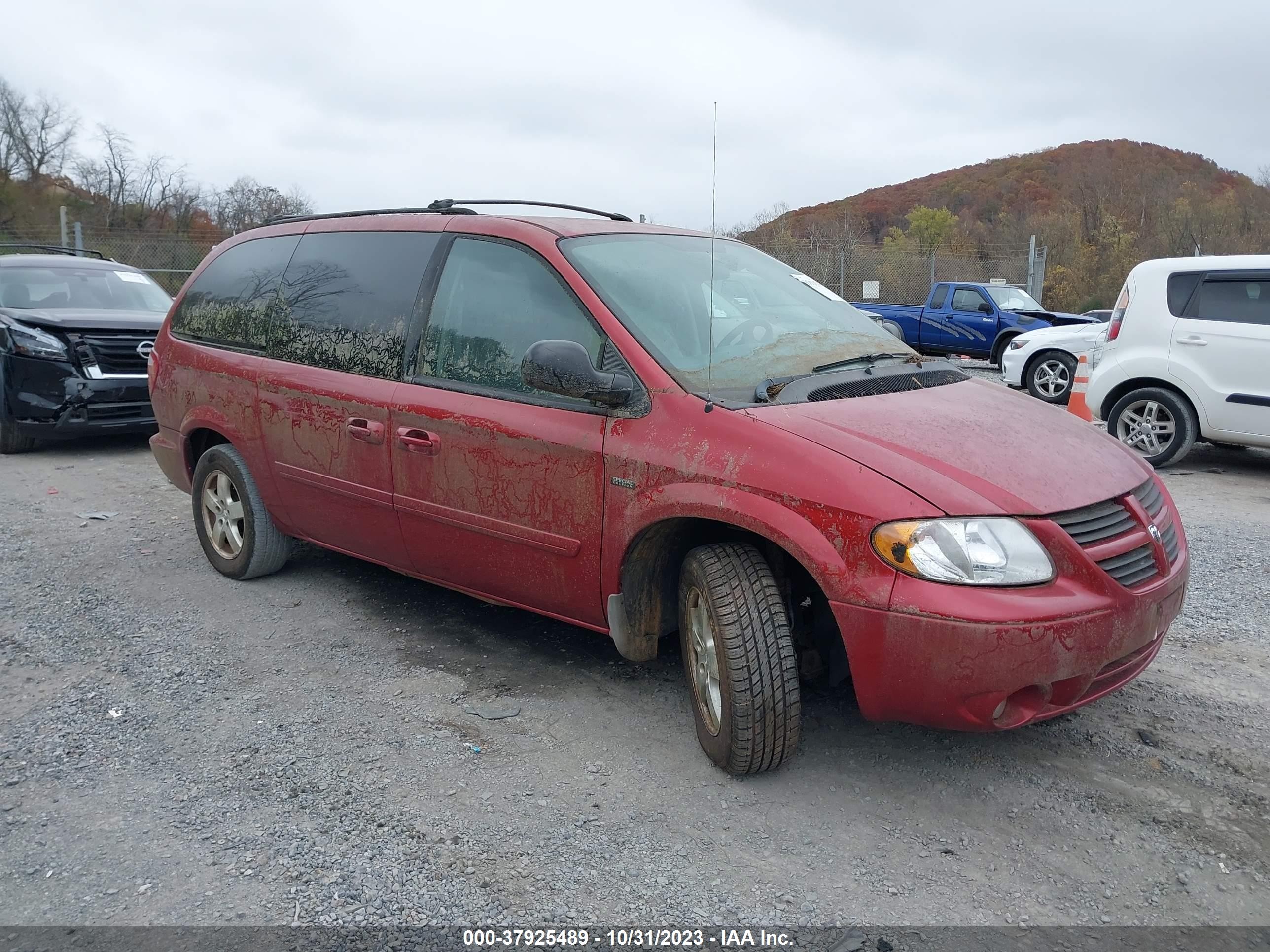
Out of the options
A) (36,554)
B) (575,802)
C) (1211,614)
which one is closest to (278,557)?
(36,554)

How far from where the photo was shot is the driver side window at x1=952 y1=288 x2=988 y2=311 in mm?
17344

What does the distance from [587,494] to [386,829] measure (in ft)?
3.99

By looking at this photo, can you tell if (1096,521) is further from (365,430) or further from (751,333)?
(365,430)

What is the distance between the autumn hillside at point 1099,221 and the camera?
1098 inches

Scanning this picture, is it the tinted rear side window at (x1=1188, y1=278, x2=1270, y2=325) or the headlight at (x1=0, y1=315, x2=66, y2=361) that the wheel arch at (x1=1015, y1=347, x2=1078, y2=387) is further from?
the headlight at (x1=0, y1=315, x2=66, y2=361)

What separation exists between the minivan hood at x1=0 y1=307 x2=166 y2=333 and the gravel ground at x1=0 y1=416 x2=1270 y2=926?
14.5ft

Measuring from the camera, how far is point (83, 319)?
838 centimetres

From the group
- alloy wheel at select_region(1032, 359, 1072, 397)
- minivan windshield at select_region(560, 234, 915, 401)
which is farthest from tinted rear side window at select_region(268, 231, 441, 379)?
alloy wheel at select_region(1032, 359, 1072, 397)

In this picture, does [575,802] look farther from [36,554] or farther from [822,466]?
[36,554]

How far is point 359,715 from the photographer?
3592mm

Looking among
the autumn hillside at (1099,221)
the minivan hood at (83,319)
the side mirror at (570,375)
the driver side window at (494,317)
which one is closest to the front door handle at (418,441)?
the driver side window at (494,317)

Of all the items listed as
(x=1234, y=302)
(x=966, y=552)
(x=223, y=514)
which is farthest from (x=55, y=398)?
(x=1234, y=302)

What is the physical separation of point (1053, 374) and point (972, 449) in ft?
36.2

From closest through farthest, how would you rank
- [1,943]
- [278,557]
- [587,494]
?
[1,943], [587,494], [278,557]
